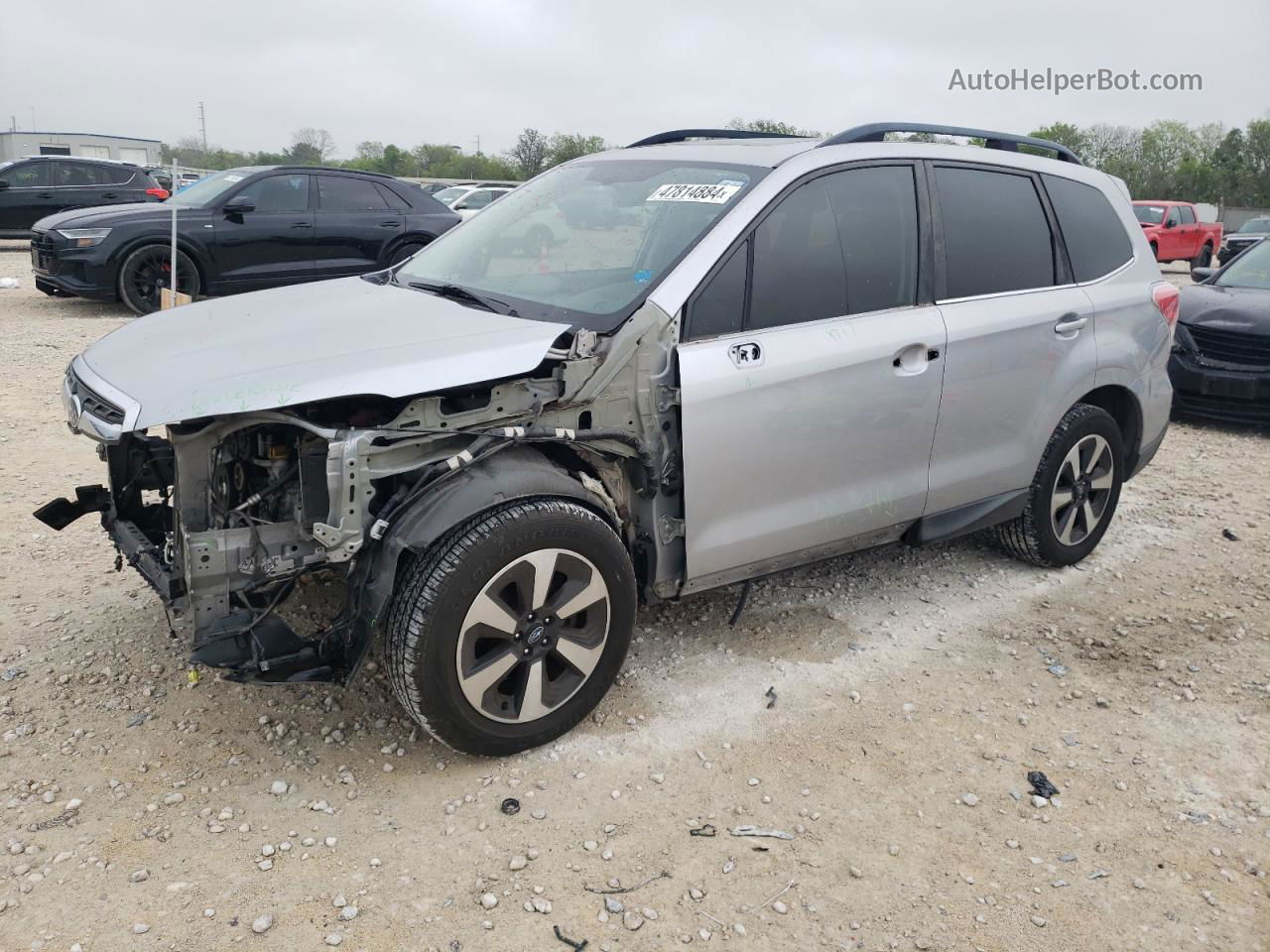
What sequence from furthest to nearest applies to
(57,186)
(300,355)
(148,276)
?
(57,186)
(148,276)
(300,355)

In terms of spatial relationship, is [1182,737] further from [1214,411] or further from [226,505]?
[1214,411]

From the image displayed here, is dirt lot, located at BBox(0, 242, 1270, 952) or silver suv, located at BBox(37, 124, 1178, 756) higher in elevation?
silver suv, located at BBox(37, 124, 1178, 756)

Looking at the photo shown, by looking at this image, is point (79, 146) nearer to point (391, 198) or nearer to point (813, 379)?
point (391, 198)

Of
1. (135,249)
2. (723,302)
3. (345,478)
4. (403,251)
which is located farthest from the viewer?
(403,251)

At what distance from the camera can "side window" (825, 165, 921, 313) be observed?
365cm

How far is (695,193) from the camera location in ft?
11.7

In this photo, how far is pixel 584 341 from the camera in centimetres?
307

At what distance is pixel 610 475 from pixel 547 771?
0.96 meters

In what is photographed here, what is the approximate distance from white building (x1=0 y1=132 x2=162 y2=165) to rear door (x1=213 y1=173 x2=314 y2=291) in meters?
14.2

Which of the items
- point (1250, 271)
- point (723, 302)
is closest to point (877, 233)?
point (723, 302)

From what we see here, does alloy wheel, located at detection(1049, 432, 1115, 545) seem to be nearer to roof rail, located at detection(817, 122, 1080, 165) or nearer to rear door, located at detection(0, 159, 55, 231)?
roof rail, located at detection(817, 122, 1080, 165)

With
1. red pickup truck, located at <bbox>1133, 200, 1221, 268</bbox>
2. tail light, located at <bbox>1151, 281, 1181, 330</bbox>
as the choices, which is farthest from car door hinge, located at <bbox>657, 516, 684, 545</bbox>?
red pickup truck, located at <bbox>1133, 200, 1221, 268</bbox>

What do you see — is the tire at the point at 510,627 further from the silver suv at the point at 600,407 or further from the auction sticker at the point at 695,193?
the auction sticker at the point at 695,193

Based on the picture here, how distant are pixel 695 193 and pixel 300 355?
1.50 metres
